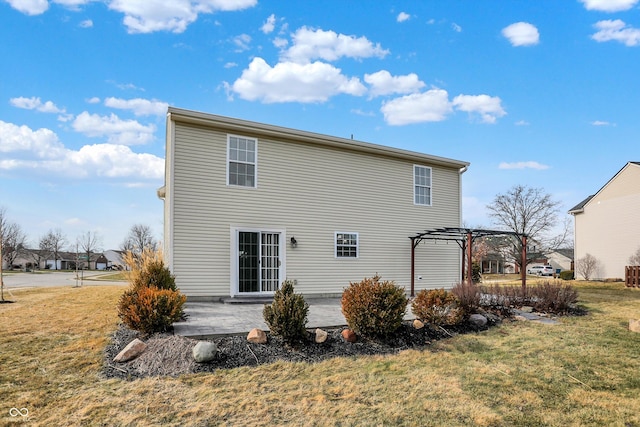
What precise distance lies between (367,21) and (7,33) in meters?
8.65

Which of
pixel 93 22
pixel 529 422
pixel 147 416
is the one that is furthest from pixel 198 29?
pixel 529 422

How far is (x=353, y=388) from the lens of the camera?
14.1 feet

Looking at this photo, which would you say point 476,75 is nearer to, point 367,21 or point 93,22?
point 367,21

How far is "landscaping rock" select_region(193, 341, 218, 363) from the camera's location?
15.8 feet

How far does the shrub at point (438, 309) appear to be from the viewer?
681cm

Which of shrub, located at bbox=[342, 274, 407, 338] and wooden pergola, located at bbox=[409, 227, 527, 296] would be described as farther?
wooden pergola, located at bbox=[409, 227, 527, 296]

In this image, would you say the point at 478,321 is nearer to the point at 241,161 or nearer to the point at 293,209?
the point at 293,209

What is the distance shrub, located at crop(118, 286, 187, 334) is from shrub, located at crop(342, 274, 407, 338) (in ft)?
9.02

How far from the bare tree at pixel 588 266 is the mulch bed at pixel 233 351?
1977cm

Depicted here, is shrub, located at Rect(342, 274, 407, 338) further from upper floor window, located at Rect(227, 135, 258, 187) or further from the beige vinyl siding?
upper floor window, located at Rect(227, 135, 258, 187)

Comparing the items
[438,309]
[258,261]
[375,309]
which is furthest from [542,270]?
[375,309]

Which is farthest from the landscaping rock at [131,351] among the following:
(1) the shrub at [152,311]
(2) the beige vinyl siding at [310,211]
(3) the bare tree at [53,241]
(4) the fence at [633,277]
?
(3) the bare tree at [53,241]

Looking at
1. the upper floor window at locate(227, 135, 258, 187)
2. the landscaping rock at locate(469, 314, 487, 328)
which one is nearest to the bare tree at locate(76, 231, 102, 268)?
the upper floor window at locate(227, 135, 258, 187)

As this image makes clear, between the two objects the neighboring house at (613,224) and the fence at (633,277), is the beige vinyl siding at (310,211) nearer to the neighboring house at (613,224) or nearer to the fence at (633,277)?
the fence at (633,277)
